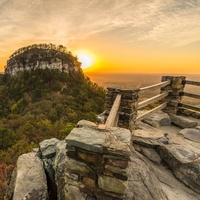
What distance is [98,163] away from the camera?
1705mm

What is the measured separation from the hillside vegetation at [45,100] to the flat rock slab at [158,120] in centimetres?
2888

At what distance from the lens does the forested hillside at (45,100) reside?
39500 mm

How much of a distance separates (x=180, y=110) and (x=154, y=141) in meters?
2.79

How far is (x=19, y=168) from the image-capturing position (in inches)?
121

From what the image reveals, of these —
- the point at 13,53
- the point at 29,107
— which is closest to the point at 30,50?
the point at 13,53

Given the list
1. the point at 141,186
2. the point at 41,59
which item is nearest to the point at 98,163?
the point at 141,186

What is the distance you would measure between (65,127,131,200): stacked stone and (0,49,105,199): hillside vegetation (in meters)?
30.8

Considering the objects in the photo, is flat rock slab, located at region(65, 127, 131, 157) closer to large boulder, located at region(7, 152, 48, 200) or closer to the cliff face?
large boulder, located at region(7, 152, 48, 200)

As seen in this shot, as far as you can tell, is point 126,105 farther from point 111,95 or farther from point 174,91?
point 174,91

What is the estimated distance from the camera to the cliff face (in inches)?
2518

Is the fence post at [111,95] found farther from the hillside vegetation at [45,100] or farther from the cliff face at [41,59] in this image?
the cliff face at [41,59]

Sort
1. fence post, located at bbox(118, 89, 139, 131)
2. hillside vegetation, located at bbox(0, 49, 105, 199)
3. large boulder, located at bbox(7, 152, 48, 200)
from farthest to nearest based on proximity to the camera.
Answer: hillside vegetation, located at bbox(0, 49, 105, 199) → fence post, located at bbox(118, 89, 139, 131) → large boulder, located at bbox(7, 152, 48, 200)

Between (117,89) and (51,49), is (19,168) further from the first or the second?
(51,49)

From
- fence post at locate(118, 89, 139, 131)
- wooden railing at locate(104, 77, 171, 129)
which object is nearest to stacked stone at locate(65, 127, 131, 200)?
wooden railing at locate(104, 77, 171, 129)
